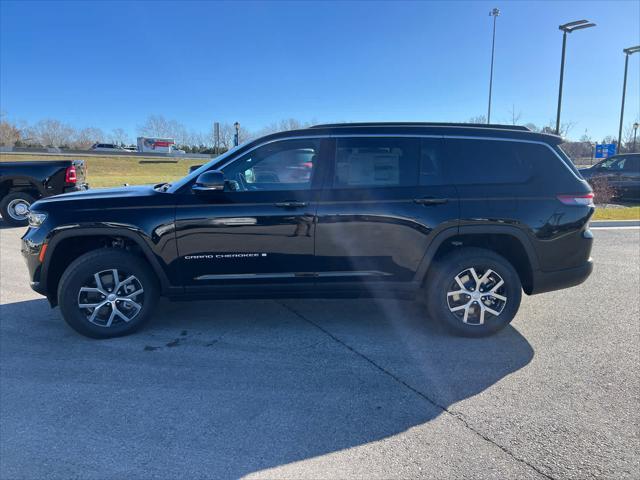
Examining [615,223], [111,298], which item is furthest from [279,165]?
[615,223]

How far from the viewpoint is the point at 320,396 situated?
10.4ft

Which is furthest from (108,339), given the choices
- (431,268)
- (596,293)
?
(596,293)

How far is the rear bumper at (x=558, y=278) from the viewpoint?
417cm

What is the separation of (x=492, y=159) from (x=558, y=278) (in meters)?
1.30

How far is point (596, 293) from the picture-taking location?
17.9 ft

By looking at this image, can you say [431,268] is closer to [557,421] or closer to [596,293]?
[557,421]

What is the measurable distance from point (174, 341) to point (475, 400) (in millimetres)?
2649

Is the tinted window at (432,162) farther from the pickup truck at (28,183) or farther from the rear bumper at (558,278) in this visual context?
the pickup truck at (28,183)

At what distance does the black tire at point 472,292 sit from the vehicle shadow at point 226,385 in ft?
0.55

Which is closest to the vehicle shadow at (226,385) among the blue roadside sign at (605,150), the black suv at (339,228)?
the black suv at (339,228)

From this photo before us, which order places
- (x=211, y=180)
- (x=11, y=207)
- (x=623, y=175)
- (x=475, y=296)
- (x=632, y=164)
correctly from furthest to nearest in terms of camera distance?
(x=623, y=175)
(x=632, y=164)
(x=11, y=207)
(x=475, y=296)
(x=211, y=180)

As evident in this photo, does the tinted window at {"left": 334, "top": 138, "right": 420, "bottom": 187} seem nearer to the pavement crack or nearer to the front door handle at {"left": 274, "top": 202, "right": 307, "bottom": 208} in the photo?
the front door handle at {"left": 274, "top": 202, "right": 307, "bottom": 208}

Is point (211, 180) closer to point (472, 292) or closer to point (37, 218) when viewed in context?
point (37, 218)

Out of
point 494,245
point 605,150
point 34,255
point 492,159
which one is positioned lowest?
point 34,255
